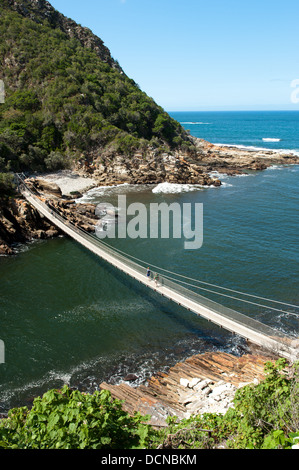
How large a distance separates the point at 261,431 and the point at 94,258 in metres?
19.2

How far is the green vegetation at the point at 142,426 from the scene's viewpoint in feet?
17.8

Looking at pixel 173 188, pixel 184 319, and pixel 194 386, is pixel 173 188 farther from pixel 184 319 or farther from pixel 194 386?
pixel 194 386

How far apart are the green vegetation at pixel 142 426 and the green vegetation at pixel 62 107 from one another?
38393 mm

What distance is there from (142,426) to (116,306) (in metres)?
11.8

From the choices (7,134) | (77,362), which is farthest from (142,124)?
(77,362)

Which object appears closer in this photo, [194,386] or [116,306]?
[194,386]

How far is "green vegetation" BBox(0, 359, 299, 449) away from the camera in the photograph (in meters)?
5.44

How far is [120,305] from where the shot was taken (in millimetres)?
18141

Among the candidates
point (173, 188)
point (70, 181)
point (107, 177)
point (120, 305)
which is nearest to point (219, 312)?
point (120, 305)

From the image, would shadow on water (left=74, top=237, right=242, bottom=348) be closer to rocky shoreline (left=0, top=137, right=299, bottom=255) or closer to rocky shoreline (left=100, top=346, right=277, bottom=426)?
rocky shoreline (left=100, top=346, right=277, bottom=426)

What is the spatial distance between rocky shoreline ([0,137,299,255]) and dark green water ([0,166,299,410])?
245 centimetres

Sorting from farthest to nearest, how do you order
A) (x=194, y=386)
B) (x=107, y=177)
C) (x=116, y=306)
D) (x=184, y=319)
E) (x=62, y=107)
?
(x=62, y=107) < (x=107, y=177) < (x=116, y=306) < (x=184, y=319) < (x=194, y=386)

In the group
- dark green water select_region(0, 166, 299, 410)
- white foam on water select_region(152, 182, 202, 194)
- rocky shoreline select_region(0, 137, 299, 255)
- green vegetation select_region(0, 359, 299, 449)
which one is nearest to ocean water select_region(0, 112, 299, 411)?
dark green water select_region(0, 166, 299, 410)
